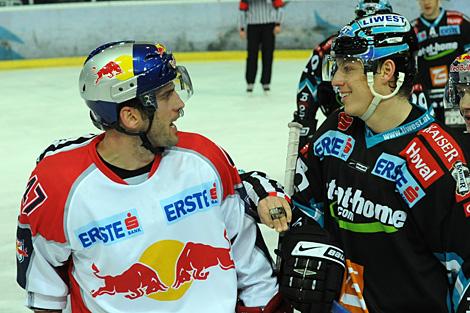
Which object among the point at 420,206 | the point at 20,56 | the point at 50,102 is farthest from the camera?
the point at 20,56

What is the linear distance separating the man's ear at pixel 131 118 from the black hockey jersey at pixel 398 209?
516mm

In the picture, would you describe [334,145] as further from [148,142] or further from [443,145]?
[148,142]

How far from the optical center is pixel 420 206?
237 cm

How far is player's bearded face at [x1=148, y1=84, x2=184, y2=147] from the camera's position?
2402 mm

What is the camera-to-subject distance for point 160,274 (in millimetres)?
2412

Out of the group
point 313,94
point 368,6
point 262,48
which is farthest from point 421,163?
point 262,48

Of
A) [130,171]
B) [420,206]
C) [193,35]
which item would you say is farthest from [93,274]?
[193,35]

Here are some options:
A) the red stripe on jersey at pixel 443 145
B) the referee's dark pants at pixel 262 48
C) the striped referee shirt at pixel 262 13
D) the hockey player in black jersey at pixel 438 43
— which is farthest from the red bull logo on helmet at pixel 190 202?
the striped referee shirt at pixel 262 13

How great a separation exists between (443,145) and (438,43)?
140 inches

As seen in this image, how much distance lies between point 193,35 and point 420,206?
10109 millimetres

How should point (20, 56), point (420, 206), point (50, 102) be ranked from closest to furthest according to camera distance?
1. point (420, 206)
2. point (50, 102)
3. point (20, 56)

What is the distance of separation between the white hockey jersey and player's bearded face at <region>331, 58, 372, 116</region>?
0.36 metres

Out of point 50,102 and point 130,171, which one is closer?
point 130,171

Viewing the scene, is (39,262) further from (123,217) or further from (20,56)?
(20,56)
